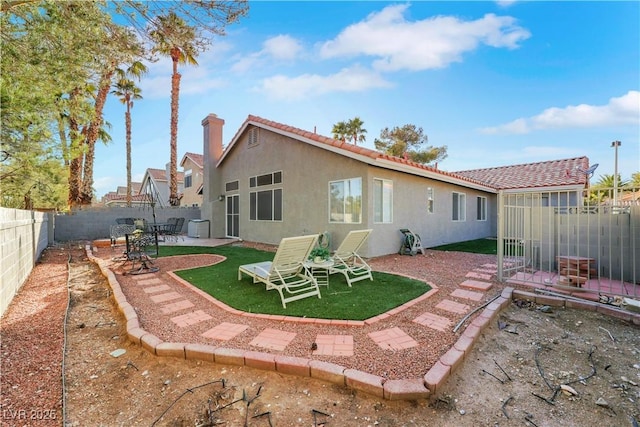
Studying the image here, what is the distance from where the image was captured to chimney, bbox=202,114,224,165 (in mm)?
15664

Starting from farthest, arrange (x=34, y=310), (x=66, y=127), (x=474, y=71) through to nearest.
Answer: (x=474, y=71) → (x=66, y=127) → (x=34, y=310)

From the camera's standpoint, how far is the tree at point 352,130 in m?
28.3

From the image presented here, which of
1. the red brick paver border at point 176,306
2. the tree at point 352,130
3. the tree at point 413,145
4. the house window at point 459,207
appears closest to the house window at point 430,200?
the house window at point 459,207

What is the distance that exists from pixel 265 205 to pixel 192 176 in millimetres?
18770

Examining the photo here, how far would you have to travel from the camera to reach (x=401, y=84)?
13.2 metres

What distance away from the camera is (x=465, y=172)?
2130 cm

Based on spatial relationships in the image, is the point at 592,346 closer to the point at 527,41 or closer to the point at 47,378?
the point at 47,378

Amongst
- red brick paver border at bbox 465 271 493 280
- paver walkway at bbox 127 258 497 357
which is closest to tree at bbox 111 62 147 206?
paver walkway at bbox 127 258 497 357

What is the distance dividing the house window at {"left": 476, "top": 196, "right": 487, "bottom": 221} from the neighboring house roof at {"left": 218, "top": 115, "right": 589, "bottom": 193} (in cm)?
89

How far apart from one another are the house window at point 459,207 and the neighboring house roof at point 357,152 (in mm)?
805

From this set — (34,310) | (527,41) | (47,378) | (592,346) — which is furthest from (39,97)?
(527,41)

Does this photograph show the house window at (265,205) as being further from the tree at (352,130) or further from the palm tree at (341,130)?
the palm tree at (341,130)

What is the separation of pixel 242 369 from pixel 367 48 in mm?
11982

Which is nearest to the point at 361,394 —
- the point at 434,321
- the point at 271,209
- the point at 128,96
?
the point at 434,321
